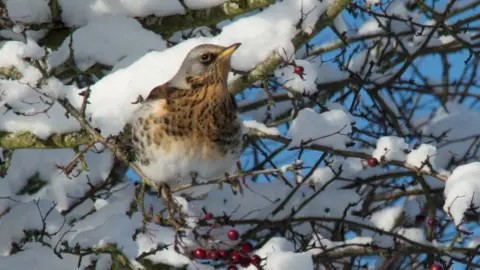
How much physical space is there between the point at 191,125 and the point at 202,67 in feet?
1.15

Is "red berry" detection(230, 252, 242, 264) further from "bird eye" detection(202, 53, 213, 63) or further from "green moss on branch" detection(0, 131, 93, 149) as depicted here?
"bird eye" detection(202, 53, 213, 63)

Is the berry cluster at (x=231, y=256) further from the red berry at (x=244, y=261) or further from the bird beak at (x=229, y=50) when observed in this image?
the bird beak at (x=229, y=50)

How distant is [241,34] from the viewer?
4.55m

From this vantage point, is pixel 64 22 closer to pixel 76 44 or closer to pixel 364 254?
pixel 76 44

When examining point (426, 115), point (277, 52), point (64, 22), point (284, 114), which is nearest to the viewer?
point (277, 52)

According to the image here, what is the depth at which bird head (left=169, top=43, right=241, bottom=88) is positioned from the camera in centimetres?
439

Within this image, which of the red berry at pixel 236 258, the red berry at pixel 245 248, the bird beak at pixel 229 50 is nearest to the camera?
the red berry at pixel 236 258

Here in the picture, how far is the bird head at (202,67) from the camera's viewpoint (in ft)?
14.4

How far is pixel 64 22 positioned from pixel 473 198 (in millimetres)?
2515

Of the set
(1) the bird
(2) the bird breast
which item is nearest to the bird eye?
(1) the bird

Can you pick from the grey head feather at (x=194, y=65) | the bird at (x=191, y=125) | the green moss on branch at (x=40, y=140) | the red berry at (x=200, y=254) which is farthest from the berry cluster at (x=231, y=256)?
the grey head feather at (x=194, y=65)

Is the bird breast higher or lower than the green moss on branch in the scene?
higher

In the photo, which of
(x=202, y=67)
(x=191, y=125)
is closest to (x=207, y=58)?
(x=202, y=67)

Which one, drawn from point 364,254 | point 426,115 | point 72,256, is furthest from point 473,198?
point 426,115
